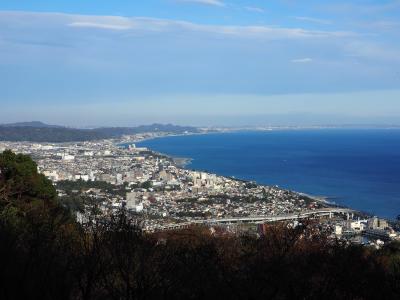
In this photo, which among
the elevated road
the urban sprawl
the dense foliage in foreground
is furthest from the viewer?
the elevated road

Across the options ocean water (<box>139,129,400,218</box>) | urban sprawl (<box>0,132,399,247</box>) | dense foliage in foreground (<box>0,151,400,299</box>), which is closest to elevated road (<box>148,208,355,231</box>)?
urban sprawl (<box>0,132,399,247</box>)

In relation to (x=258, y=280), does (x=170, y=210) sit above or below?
below

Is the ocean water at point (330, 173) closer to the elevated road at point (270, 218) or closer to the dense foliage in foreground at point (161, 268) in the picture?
the elevated road at point (270, 218)

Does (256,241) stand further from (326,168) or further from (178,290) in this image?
(326,168)

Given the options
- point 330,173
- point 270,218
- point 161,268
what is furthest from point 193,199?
point 161,268

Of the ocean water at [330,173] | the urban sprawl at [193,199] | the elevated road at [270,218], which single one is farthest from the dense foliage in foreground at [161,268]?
the ocean water at [330,173]

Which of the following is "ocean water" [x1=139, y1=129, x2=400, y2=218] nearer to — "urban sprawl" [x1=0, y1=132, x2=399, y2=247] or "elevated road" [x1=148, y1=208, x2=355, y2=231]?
"elevated road" [x1=148, y1=208, x2=355, y2=231]

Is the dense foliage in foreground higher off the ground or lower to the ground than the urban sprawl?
higher

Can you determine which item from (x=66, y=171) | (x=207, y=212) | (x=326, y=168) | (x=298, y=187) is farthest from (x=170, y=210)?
(x=326, y=168)

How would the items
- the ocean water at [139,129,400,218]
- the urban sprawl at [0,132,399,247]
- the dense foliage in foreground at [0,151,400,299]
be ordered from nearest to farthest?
the dense foliage in foreground at [0,151,400,299], the urban sprawl at [0,132,399,247], the ocean water at [139,129,400,218]
